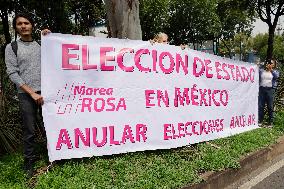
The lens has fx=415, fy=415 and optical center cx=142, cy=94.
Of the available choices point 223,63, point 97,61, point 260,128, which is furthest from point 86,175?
point 260,128

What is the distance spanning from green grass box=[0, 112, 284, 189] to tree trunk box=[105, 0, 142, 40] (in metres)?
1.86

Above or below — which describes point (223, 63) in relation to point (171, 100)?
above

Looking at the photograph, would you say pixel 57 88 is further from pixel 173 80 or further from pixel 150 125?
pixel 173 80

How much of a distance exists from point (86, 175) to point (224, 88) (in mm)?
3036

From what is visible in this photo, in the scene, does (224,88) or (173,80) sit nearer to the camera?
(173,80)

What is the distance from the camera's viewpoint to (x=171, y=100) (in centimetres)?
537

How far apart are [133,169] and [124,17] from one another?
2471 mm

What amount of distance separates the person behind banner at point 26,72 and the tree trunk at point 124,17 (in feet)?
6.27

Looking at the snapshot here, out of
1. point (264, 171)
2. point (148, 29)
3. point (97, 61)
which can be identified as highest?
point (148, 29)

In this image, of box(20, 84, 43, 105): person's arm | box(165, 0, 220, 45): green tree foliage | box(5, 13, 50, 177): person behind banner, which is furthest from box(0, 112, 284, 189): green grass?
box(165, 0, 220, 45): green tree foliage

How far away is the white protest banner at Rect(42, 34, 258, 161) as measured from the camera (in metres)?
4.41

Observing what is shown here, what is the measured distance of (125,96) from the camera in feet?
16.1

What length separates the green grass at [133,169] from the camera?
4109 millimetres

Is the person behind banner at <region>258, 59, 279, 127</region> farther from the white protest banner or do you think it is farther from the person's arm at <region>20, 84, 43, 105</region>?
the person's arm at <region>20, 84, 43, 105</region>
